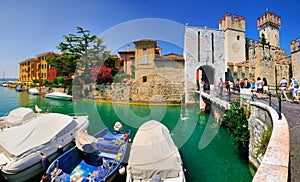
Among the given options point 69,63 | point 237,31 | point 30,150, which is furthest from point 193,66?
point 69,63

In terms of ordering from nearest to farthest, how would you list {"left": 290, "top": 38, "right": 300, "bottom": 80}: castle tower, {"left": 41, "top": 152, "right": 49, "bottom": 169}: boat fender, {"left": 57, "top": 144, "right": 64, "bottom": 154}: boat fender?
1. {"left": 41, "top": 152, "right": 49, "bottom": 169}: boat fender
2. {"left": 57, "top": 144, "right": 64, "bottom": 154}: boat fender
3. {"left": 290, "top": 38, "right": 300, "bottom": 80}: castle tower

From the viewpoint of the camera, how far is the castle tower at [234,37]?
95.6 feet

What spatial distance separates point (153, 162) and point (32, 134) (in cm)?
563

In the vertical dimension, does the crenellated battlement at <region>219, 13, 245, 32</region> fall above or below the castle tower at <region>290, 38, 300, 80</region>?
above

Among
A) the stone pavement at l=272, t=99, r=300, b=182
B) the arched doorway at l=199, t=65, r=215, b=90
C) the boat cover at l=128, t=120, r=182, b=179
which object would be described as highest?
the arched doorway at l=199, t=65, r=215, b=90

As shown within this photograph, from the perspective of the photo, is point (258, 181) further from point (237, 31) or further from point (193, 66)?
point (237, 31)

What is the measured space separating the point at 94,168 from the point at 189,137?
661 cm

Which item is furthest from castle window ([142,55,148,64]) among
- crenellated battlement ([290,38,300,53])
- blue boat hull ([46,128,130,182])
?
blue boat hull ([46,128,130,182])

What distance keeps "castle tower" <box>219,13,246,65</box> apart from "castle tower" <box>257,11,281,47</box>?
8.01 meters

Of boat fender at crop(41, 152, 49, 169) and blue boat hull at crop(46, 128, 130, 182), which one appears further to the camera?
boat fender at crop(41, 152, 49, 169)

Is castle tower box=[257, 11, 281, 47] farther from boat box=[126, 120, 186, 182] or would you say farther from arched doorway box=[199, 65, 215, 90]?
boat box=[126, 120, 186, 182]

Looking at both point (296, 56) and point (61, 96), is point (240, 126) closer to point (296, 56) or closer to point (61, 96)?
point (296, 56)

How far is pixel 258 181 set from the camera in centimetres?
156

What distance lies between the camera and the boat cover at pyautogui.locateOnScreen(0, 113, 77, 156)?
6.18m
